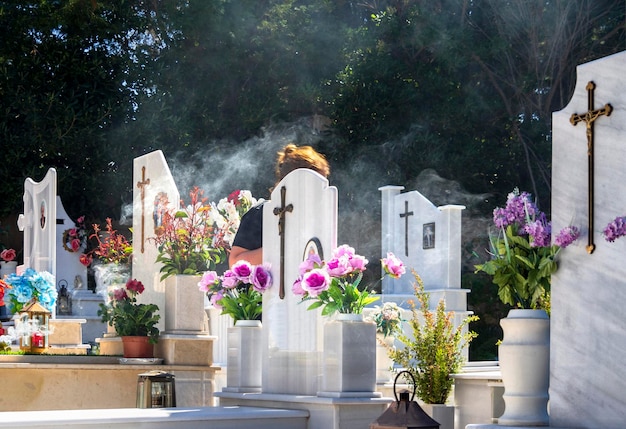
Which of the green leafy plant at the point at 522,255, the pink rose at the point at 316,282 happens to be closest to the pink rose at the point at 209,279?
the pink rose at the point at 316,282

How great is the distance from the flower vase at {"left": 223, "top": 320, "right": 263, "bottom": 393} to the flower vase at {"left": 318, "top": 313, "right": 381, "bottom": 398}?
104 centimetres

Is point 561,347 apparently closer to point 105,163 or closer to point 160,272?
point 160,272

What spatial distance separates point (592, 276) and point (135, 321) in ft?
15.3

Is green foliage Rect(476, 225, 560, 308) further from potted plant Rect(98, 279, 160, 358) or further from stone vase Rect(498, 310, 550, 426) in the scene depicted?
potted plant Rect(98, 279, 160, 358)

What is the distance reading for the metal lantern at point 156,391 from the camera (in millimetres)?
7215

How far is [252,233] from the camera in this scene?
7809mm

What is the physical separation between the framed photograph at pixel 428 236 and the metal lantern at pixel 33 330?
721 cm

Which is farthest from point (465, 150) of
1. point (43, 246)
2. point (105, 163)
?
point (43, 246)

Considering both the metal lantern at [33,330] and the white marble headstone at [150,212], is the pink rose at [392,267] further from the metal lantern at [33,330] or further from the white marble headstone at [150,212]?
the metal lantern at [33,330]

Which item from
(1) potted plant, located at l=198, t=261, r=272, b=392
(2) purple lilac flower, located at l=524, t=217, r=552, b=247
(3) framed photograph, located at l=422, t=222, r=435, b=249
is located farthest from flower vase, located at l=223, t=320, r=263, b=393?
(3) framed photograph, located at l=422, t=222, r=435, b=249

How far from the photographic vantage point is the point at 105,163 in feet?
62.9

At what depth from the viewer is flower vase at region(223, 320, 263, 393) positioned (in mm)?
7344

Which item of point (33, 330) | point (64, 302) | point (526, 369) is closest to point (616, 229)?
point (526, 369)

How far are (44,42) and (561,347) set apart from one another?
49.3 feet
